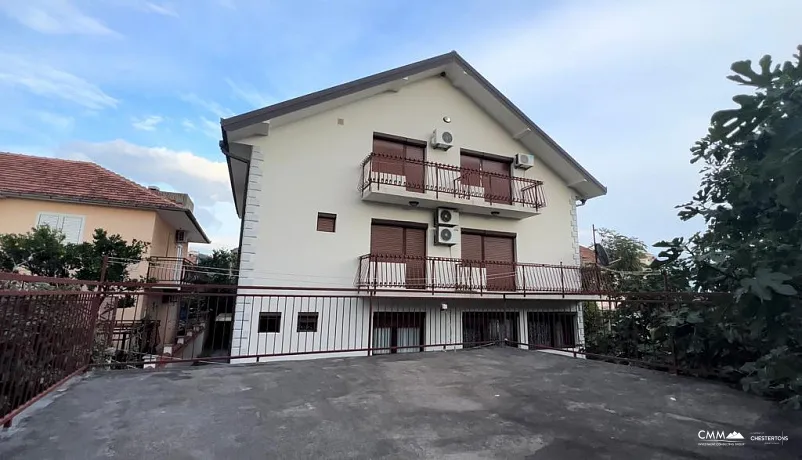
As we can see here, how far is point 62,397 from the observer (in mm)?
3678

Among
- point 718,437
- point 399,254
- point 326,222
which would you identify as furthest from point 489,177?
point 718,437

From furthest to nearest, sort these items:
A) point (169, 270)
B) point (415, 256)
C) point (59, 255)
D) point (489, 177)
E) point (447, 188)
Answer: point (169, 270)
point (489, 177)
point (447, 188)
point (415, 256)
point (59, 255)

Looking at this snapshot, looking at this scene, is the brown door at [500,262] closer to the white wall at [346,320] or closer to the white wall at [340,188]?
the white wall at [340,188]

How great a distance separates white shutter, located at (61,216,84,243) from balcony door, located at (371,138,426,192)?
875 centimetres

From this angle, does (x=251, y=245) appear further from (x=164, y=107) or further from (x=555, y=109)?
(x=555, y=109)

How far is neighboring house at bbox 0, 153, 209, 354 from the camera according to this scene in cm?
1016

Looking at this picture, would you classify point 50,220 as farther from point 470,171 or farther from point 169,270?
point 470,171

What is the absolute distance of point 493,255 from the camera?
38.9 feet

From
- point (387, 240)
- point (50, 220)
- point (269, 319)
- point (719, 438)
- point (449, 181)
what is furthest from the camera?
point (449, 181)

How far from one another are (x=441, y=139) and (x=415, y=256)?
379 cm

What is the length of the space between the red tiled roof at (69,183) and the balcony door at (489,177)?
31.0ft

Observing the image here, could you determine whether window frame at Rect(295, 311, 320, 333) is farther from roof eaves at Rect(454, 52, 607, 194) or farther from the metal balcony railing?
roof eaves at Rect(454, 52, 607, 194)

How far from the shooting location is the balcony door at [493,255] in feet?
37.1

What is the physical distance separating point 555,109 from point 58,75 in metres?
14.3
